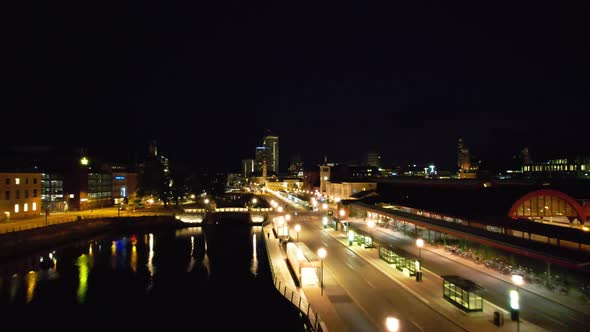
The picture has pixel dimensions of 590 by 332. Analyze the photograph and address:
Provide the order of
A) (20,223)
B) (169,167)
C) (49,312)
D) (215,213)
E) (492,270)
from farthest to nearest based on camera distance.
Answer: (169,167) → (215,213) → (20,223) → (49,312) → (492,270)

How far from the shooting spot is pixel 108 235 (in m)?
56.9

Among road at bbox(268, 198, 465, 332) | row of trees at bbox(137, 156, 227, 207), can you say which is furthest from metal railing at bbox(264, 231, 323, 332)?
Result: row of trees at bbox(137, 156, 227, 207)

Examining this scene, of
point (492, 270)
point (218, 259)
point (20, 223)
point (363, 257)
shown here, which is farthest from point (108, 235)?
point (492, 270)

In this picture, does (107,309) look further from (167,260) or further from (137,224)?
(137,224)

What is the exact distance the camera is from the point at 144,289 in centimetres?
3303

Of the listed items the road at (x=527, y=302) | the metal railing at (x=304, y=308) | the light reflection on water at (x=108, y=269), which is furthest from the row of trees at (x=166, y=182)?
the road at (x=527, y=302)

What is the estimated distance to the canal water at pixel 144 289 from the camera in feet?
83.9

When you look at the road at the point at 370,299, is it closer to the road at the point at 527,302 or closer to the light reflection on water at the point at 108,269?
the road at the point at 527,302

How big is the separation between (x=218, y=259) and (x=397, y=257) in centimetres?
2419

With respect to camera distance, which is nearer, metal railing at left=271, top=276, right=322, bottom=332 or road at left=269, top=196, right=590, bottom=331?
road at left=269, top=196, right=590, bottom=331

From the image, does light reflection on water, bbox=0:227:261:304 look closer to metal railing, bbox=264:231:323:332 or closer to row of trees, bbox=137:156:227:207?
metal railing, bbox=264:231:323:332

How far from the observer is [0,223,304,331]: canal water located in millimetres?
25578

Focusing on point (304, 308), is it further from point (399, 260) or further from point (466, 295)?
point (399, 260)

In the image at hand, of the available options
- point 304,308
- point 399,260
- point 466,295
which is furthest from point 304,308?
point 399,260
